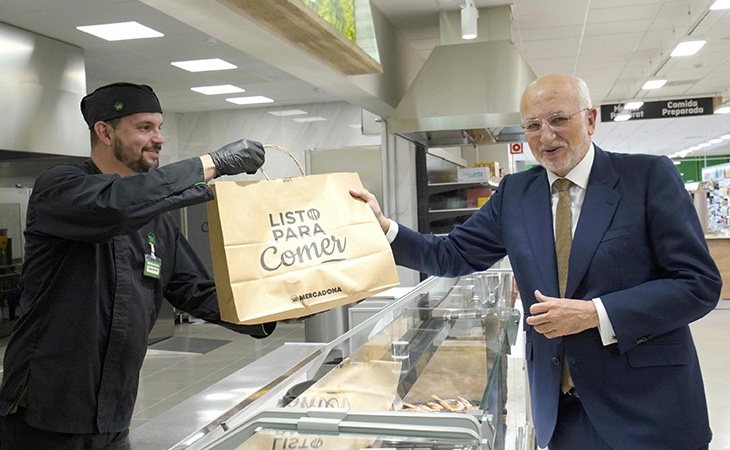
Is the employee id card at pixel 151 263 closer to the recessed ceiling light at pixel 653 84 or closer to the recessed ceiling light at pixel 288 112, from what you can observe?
the recessed ceiling light at pixel 288 112

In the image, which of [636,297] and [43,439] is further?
[43,439]

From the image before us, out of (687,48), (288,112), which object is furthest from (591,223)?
(288,112)

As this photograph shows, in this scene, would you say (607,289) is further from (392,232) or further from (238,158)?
(238,158)

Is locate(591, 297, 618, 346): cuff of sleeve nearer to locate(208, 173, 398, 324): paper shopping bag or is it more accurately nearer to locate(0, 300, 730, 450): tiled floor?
locate(208, 173, 398, 324): paper shopping bag

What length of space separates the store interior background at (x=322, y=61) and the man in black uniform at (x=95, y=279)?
1161mm

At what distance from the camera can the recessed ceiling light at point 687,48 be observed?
25.5ft

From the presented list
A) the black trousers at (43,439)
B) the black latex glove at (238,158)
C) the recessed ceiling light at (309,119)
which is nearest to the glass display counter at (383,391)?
the black trousers at (43,439)

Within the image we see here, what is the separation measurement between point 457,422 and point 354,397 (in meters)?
0.44

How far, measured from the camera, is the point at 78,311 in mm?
1917

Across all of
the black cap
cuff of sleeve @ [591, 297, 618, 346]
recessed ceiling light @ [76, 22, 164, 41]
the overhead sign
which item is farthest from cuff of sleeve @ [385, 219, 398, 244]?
the overhead sign

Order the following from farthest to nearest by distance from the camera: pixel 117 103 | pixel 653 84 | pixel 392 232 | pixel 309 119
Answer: pixel 309 119 < pixel 653 84 < pixel 392 232 < pixel 117 103

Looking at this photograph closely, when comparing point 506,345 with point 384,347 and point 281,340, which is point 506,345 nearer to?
point 384,347

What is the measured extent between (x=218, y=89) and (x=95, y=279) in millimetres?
8222

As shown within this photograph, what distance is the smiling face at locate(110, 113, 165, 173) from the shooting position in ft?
6.86
